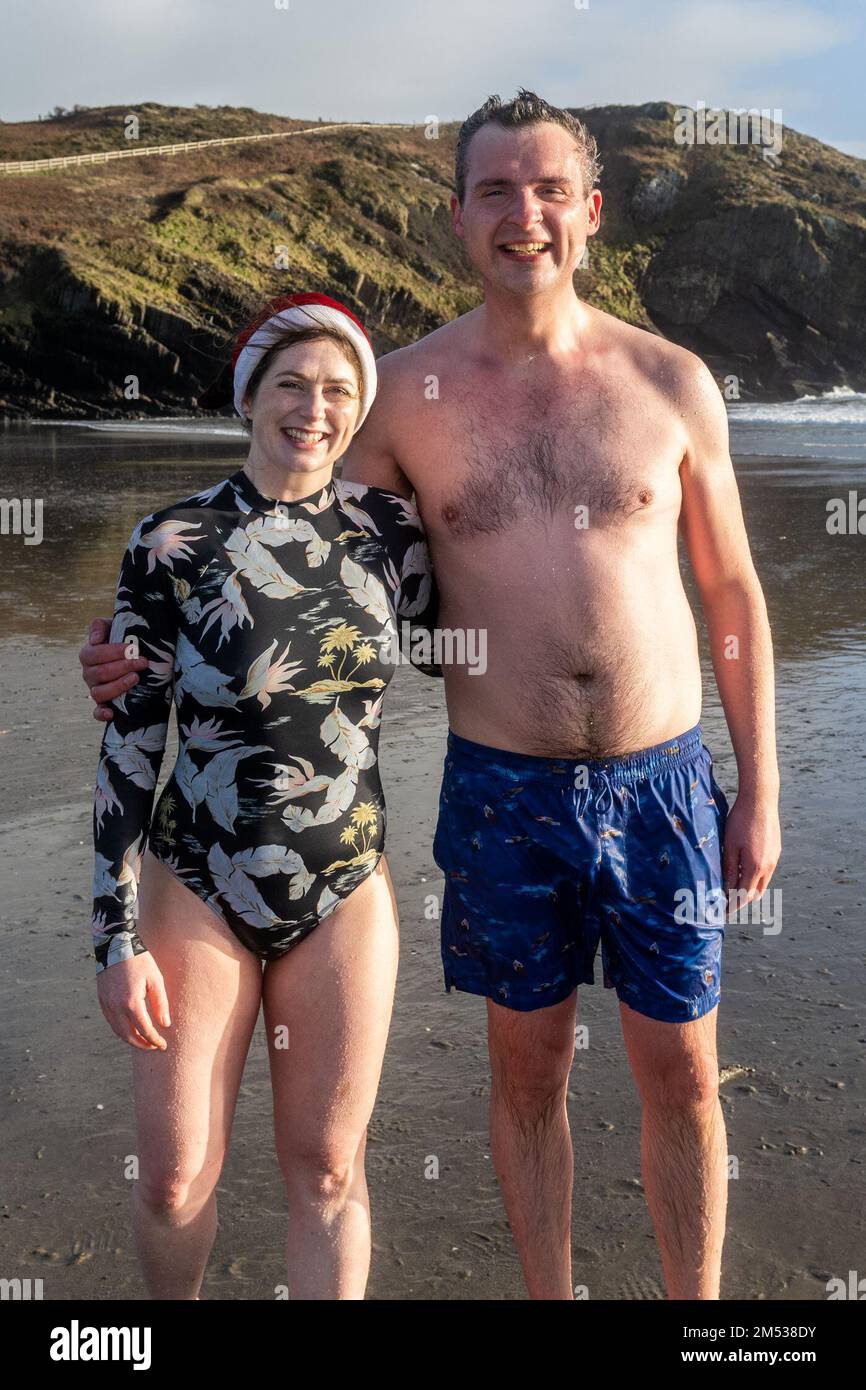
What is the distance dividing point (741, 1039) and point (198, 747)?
2.06 m

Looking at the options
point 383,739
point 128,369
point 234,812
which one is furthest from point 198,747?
point 128,369

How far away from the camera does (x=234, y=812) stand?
2355 mm

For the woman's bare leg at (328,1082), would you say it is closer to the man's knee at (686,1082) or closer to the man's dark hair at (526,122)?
the man's knee at (686,1082)

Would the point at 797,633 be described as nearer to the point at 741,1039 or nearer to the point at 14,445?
the point at 741,1039

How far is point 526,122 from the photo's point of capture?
2.67 metres

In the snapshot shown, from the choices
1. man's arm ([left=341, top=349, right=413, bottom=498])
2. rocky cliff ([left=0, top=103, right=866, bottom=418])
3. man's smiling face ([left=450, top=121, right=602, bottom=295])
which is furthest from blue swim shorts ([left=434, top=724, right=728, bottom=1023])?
rocky cliff ([left=0, top=103, right=866, bottom=418])

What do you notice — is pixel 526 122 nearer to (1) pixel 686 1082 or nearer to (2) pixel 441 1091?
(1) pixel 686 1082

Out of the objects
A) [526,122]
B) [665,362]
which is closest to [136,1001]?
[665,362]

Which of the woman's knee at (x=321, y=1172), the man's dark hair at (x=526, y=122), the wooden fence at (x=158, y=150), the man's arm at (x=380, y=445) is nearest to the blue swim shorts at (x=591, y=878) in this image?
the woman's knee at (x=321, y=1172)

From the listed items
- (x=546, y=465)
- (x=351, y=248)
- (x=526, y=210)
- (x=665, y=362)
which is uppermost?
(x=351, y=248)

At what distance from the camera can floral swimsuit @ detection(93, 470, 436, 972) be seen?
2330 mm

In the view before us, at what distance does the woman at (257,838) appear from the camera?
7.61 feet

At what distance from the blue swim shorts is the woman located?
11.5 inches

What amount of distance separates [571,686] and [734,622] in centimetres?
39
